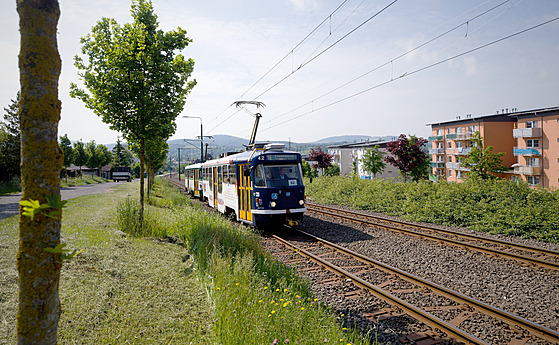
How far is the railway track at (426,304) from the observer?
480 centimetres

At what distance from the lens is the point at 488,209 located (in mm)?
13195

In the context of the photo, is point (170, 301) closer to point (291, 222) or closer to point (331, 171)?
point (291, 222)

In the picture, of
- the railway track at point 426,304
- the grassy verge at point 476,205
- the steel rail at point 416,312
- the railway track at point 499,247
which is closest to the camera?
the steel rail at point 416,312

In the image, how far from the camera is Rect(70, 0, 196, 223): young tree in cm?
1018

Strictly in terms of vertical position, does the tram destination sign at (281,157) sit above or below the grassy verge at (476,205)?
above

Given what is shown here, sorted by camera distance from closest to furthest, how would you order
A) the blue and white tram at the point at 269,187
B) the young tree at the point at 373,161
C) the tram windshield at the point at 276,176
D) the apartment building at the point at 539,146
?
the blue and white tram at the point at 269,187, the tram windshield at the point at 276,176, the apartment building at the point at 539,146, the young tree at the point at 373,161

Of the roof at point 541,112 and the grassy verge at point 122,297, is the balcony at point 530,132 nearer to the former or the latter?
the roof at point 541,112

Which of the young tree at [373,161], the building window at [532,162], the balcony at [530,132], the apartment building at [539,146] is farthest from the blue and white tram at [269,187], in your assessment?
the building window at [532,162]

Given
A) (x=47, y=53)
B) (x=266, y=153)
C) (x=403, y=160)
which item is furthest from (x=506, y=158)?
(x=47, y=53)

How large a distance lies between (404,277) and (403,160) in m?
25.8

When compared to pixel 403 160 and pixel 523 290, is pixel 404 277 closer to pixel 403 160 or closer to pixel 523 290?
pixel 523 290

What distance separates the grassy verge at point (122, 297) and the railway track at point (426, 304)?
299 cm

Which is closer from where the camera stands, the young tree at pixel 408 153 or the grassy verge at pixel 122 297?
the grassy verge at pixel 122 297

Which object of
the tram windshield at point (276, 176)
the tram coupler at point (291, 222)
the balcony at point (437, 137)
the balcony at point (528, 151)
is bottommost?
the tram coupler at point (291, 222)
